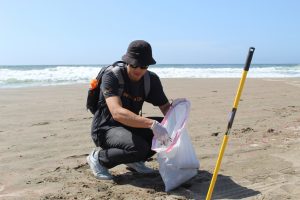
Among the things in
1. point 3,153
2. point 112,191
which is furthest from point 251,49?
point 3,153

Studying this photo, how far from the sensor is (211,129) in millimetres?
5992

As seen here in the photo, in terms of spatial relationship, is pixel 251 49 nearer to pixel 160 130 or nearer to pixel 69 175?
pixel 160 130

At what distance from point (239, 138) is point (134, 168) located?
1876 millimetres

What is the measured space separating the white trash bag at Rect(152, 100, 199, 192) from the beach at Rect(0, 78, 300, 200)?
0.34 feet

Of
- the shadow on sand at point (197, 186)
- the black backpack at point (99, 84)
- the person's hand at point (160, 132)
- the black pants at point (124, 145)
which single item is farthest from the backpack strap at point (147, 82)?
the shadow on sand at point (197, 186)

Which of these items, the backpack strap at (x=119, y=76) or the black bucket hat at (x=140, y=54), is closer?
the black bucket hat at (x=140, y=54)

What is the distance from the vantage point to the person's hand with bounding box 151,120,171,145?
10.7ft

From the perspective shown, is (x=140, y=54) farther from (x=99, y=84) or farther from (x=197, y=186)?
(x=197, y=186)

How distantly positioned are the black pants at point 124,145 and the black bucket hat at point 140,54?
0.65m

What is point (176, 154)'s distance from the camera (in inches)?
140

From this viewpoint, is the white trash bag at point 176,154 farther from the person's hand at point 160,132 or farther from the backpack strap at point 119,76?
the backpack strap at point 119,76

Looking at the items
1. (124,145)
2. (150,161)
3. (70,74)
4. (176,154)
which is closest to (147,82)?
(124,145)

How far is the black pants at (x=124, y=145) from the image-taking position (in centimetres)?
362

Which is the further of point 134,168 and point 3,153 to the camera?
point 3,153
